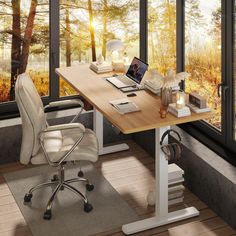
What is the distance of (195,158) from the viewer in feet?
19.4

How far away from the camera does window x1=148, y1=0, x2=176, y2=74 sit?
6.67 metres

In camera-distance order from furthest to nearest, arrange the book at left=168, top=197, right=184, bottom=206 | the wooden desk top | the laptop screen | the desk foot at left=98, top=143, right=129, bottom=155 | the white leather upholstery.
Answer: the desk foot at left=98, top=143, right=129, bottom=155 → the laptop screen → the book at left=168, top=197, right=184, bottom=206 → the white leather upholstery → the wooden desk top

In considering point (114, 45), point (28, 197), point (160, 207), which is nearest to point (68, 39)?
point (114, 45)

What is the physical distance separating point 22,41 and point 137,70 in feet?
4.51

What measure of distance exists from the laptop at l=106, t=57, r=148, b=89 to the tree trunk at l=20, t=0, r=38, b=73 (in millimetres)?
1036

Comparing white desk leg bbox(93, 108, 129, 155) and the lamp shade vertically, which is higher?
the lamp shade

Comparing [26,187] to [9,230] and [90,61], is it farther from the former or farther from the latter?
[90,61]

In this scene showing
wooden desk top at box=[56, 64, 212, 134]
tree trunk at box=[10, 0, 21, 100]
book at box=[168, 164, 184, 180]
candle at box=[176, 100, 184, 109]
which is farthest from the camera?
tree trunk at box=[10, 0, 21, 100]

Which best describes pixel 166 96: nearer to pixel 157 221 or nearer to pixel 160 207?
pixel 160 207

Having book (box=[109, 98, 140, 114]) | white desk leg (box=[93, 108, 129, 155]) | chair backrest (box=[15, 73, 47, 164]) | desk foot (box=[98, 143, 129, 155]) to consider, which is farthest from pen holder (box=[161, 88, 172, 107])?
desk foot (box=[98, 143, 129, 155])

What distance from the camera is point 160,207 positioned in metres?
5.52

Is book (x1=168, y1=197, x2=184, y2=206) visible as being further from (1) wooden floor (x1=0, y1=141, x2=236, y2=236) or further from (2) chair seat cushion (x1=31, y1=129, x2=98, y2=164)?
(2) chair seat cushion (x1=31, y1=129, x2=98, y2=164)

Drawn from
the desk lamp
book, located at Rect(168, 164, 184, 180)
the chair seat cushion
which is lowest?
book, located at Rect(168, 164, 184, 180)

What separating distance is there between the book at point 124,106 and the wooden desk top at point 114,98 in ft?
0.12
